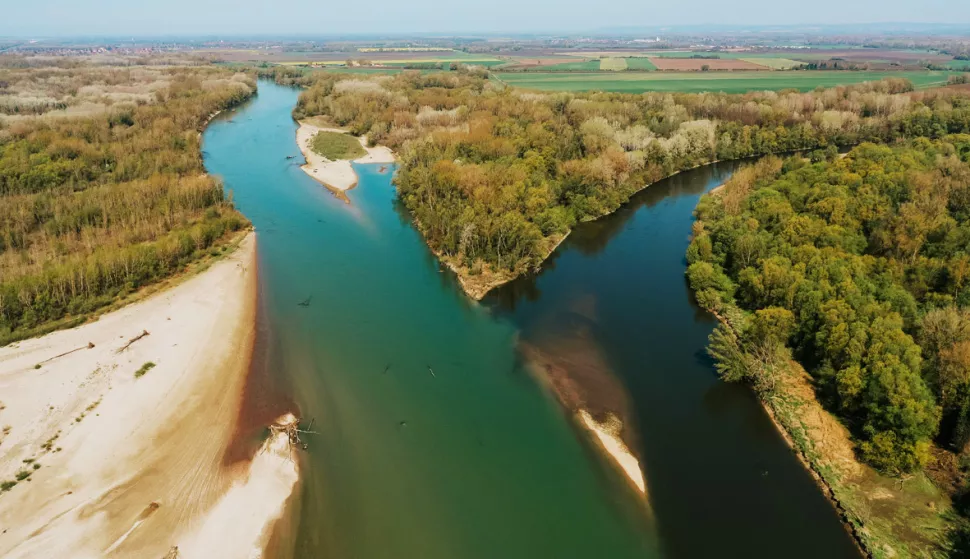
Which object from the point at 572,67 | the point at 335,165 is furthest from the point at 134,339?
the point at 572,67

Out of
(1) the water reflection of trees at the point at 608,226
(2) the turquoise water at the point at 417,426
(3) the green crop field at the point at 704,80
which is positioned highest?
(3) the green crop field at the point at 704,80

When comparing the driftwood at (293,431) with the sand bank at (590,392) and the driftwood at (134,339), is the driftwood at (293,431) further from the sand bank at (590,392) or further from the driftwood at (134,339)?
the sand bank at (590,392)

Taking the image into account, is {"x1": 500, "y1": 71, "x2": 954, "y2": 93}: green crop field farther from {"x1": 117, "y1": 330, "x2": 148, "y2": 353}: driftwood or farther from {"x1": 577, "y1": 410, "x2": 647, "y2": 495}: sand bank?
{"x1": 117, "y1": 330, "x2": 148, "y2": 353}: driftwood

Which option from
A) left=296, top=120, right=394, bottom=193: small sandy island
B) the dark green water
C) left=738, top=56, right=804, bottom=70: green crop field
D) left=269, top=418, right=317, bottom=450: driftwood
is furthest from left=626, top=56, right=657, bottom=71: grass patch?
left=269, top=418, right=317, bottom=450: driftwood

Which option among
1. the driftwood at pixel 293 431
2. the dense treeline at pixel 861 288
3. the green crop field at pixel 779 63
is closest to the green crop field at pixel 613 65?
the green crop field at pixel 779 63

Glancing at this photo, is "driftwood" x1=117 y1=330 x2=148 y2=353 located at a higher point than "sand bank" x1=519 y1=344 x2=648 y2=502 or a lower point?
higher
